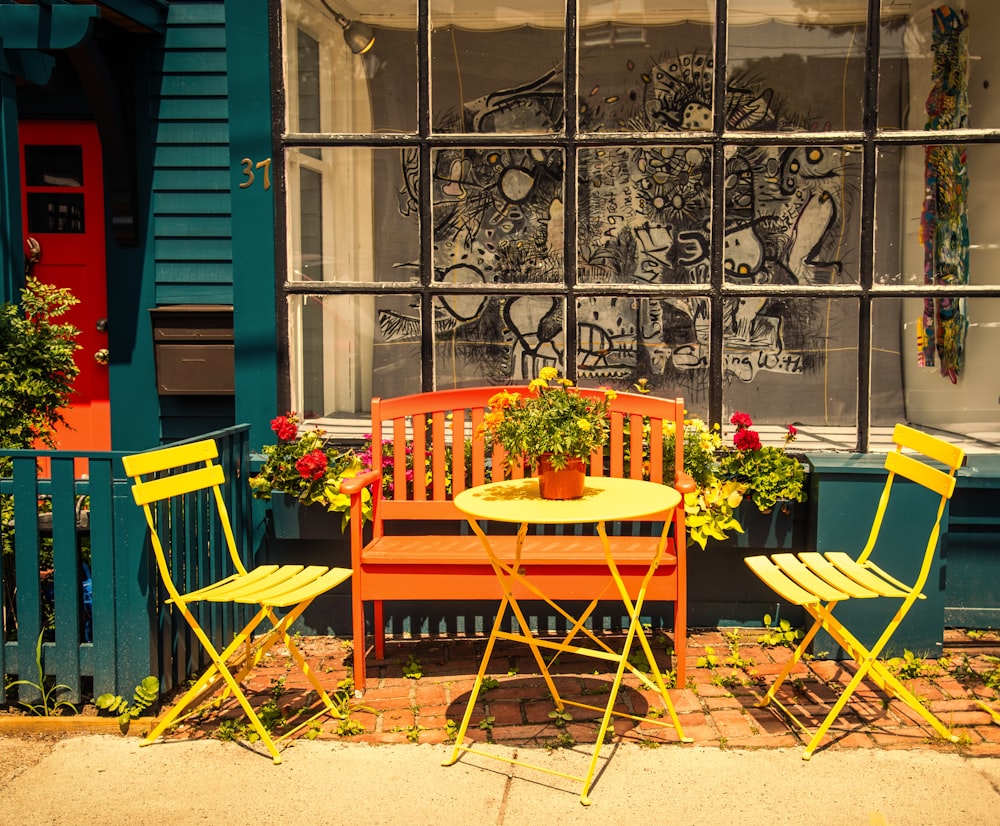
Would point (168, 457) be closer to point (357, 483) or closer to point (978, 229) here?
point (357, 483)

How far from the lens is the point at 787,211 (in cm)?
717

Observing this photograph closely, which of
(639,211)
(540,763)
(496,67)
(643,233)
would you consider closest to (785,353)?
(643,233)

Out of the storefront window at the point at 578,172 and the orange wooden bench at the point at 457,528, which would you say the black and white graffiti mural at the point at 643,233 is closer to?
the storefront window at the point at 578,172

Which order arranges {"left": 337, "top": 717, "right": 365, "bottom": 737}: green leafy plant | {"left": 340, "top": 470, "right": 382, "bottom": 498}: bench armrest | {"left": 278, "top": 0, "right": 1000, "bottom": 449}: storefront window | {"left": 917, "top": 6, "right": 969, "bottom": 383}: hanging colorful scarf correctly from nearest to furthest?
{"left": 337, "top": 717, "right": 365, "bottom": 737}: green leafy plant → {"left": 340, "top": 470, "right": 382, "bottom": 498}: bench armrest → {"left": 278, "top": 0, "right": 1000, "bottom": 449}: storefront window → {"left": 917, "top": 6, "right": 969, "bottom": 383}: hanging colorful scarf

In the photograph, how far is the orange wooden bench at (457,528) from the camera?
14.5ft

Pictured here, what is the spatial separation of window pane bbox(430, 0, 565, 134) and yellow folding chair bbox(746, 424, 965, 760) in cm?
234

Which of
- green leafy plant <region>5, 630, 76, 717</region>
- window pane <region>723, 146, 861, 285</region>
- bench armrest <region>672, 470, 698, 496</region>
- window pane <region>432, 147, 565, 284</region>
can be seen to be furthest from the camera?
window pane <region>723, 146, 861, 285</region>

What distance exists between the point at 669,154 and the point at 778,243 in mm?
933

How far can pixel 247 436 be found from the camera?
5.14m

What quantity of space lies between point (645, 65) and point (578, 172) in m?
1.04

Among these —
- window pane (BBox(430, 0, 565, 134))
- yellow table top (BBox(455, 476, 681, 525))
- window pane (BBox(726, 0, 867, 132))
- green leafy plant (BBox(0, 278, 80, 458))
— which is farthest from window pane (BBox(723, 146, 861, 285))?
green leafy plant (BBox(0, 278, 80, 458))

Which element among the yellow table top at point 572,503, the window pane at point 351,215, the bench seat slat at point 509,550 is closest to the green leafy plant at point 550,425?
the yellow table top at point 572,503

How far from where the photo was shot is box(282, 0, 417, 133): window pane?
5.27m

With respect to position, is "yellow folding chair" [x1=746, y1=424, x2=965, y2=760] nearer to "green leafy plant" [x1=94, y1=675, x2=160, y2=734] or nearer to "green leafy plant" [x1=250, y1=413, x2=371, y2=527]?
"green leafy plant" [x1=250, y1=413, x2=371, y2=527]
